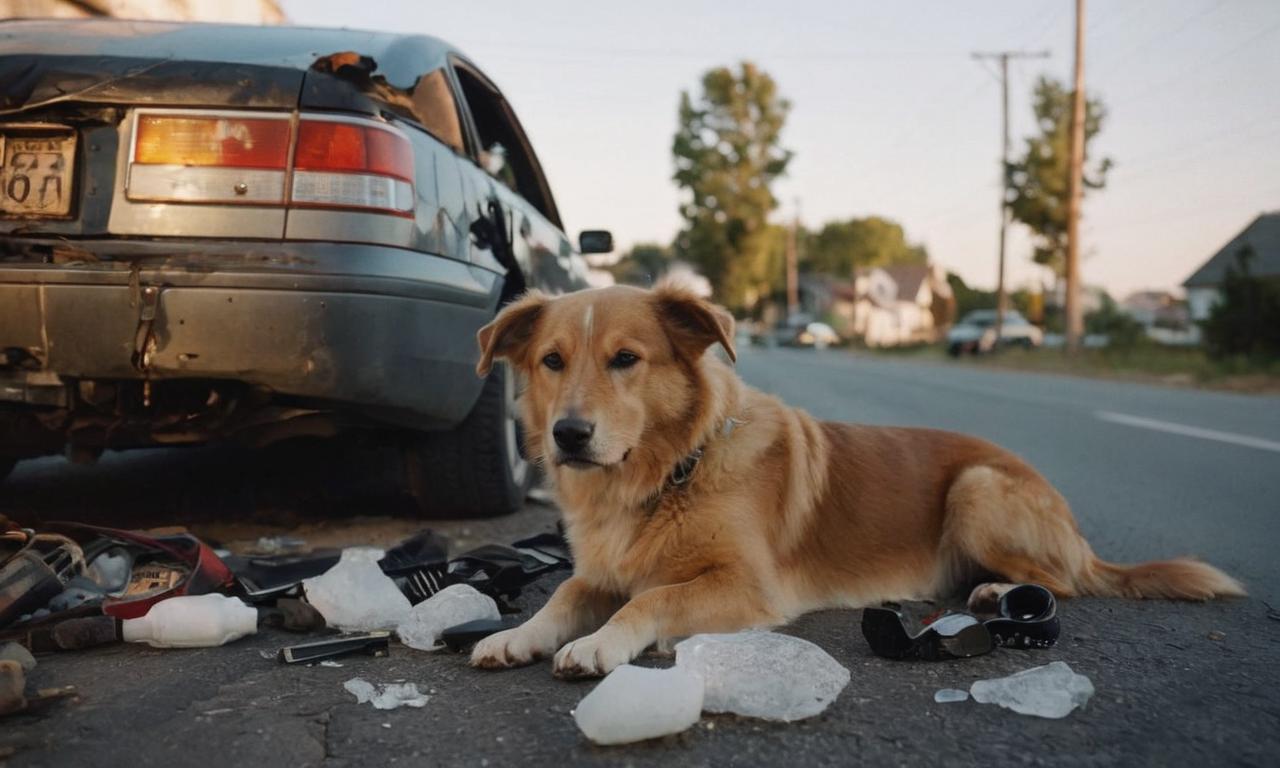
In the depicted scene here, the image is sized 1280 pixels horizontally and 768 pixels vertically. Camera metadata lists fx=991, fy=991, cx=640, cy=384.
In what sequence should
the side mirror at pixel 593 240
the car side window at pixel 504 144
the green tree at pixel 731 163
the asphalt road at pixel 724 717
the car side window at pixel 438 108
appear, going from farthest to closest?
the green tree at pixel 731 163 → the side mirror at pixel 593 240 → the car side window at pixel 504 144 → the car side window at pixel 438 108 → the asphalt road at pixel 724 717

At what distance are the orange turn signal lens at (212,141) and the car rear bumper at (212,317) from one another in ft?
0.96

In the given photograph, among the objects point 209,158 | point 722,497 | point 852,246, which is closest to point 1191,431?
point 722,497

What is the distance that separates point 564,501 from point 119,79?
2071mm

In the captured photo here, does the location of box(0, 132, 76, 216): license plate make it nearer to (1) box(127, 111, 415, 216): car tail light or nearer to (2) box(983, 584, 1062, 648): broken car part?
(1) box(127, 111, 415, 216): car tail light

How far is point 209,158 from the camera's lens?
336 cm

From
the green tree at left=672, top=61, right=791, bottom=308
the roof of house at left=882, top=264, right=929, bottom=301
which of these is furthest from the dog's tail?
the roof of house at left=882, top=264, right=929, bottom=301

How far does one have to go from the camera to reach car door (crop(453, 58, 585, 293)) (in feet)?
14.3

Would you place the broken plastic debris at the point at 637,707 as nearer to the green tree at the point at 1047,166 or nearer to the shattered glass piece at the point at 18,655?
the shattered glass piece at the point at 18,655

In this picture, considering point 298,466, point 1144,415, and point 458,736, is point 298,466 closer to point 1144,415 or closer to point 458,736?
point 458,736

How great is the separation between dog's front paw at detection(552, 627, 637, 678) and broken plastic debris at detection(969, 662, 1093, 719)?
0.88m

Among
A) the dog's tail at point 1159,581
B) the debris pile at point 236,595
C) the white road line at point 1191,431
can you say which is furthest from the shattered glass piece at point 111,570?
the white road line at point 1191,431

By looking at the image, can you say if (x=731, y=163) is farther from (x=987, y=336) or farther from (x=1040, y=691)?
(x=1040, y=691)

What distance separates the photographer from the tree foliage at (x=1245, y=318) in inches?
813

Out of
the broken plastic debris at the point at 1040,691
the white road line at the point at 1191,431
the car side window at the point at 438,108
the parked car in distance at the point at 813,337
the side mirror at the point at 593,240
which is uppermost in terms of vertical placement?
the car side window at the point at 438,108
